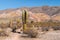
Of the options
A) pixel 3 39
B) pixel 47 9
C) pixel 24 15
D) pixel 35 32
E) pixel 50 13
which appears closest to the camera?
pixel 3 39

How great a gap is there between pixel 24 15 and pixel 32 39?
6.56 m

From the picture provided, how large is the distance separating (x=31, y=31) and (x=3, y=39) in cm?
380

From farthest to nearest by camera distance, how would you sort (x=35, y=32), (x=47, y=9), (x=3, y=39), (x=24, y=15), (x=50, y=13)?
(x=47, y=9) < (x=50, y=13) < (x=24, y=15) < (x=35, y=32) < (x=3, y=39)

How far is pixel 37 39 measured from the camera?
1877 centimetres

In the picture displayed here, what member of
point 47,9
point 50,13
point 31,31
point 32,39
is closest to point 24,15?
point 31,31

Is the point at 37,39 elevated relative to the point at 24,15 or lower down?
lower down

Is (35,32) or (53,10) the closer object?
(35,32)

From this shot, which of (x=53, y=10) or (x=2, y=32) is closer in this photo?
(x=2, y=32)

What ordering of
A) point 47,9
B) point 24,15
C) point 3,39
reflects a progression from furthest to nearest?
point 47,9 < point 24,15 < point 3,39

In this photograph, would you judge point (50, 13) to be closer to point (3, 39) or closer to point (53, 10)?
point (53, 10)

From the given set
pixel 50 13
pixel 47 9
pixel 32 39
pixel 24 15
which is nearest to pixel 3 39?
pixel 32 39

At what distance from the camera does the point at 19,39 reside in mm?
18625

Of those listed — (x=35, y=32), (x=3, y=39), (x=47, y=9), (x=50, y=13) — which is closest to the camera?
(x=3, y=39)

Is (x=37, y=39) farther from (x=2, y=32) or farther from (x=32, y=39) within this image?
(x=2, y=32)
